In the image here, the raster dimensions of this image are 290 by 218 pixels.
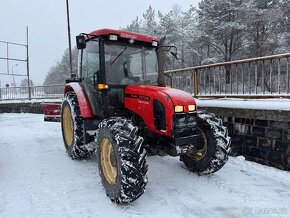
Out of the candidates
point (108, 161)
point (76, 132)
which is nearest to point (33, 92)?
point (76, 132)

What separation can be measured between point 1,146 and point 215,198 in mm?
5672

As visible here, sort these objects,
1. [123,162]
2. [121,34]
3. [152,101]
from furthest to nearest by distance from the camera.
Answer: [121,34], [152,101], [123,162]

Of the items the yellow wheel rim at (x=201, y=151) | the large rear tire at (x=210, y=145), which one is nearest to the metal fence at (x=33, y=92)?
the yellow wheel rim at (x=201, y=151)

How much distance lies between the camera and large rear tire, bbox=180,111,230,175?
14.7 feet

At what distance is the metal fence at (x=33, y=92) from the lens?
1634cm

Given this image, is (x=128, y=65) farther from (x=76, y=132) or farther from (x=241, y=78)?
(x=241, y=78)

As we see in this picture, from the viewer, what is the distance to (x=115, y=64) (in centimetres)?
475

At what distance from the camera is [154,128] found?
4.22m

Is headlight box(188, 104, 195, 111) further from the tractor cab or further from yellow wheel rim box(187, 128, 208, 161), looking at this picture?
the tractor cab

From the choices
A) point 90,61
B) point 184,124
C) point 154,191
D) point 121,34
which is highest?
point 121,34

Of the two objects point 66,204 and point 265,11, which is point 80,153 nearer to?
point 66,204

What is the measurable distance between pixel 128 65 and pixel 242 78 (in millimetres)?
2986

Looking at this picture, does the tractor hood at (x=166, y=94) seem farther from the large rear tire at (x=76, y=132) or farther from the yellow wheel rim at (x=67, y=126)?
the yellow wheel rim at (x=67, y=126)

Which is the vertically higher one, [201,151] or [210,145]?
[210,145]
